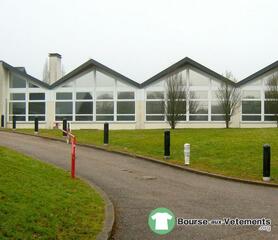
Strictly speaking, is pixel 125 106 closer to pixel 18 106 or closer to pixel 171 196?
pixel 18 106

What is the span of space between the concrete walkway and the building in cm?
2231

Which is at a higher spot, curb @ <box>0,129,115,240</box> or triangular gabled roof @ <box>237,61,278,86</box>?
triangular gabled roof @ <box>237,61,278,86</box>

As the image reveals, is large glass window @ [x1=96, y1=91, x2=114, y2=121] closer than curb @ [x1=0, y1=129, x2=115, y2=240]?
No

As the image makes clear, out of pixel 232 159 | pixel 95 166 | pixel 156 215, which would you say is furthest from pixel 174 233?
pixel 232 159

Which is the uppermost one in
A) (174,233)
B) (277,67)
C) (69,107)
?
(277,67)

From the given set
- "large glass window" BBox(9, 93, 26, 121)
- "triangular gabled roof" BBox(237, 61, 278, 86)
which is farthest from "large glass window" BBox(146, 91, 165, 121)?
"large glass window" BBox(9, 93, 26, 121)

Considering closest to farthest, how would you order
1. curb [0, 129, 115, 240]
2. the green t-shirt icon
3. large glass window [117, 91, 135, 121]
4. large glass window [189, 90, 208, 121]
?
curb [0, 129, 115, 240], the green t-shirt icon, large glass window [189, 90, 208, 121], large glass window [117, 91, 135, 121]

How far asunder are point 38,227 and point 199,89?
110ft

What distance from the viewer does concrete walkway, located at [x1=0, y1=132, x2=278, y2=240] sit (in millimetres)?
7746

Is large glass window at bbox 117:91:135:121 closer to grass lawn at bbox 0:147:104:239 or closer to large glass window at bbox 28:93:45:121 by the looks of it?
large glass window at bbox 28:93:45:121

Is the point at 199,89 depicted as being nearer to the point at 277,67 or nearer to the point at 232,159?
the point at 277,67

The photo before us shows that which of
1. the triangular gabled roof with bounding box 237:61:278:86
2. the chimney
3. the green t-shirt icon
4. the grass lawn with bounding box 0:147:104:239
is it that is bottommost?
the green t-shirt icon

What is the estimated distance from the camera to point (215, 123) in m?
39.4

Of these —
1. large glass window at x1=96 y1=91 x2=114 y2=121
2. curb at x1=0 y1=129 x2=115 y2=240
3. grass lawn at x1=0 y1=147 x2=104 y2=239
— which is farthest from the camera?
large glass window at x1=96 y1=91 x2=114 y2=121
